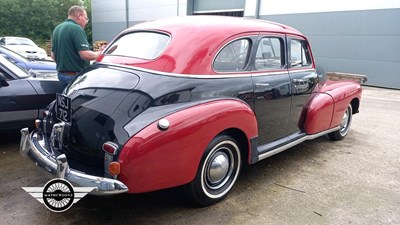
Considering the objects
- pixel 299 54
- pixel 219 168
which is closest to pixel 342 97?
pixel 299 54

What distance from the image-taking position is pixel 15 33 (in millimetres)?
31922

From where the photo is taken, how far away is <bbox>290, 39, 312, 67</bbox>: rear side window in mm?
4198

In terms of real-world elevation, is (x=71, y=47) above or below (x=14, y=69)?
above

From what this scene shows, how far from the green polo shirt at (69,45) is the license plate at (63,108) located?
1330 mm

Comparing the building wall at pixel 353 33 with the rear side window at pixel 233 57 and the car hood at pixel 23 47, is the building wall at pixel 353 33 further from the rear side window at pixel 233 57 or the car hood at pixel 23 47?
the car hood at pixel 23 47

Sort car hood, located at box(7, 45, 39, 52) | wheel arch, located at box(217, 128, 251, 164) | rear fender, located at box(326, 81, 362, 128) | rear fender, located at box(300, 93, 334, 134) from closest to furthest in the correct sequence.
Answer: wheel arch, located at box(217, 128, 251, 164) < rear fender, located at box(300, 93, 334, 134) < rear fender, located at box(326, 81, 362, 128) < car hood, located at box(7, 45, 39, 52)

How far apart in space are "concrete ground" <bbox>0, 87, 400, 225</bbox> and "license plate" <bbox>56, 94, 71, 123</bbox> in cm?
64

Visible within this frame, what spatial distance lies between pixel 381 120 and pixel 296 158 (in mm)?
3606

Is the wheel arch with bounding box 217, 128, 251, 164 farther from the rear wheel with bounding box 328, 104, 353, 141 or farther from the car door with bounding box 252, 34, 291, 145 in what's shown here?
the rear wheel with bounding box 328, 104, 353, 141

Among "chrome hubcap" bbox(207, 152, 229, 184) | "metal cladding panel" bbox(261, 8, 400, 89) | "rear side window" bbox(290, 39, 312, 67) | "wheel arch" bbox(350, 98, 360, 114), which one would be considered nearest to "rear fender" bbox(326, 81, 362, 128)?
"wheel arch" bbox(350, 98, 360, 114)

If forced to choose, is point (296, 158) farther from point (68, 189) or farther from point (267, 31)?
point (68, 189)

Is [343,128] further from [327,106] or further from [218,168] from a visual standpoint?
[218,168]

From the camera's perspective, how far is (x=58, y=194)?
2.43 m

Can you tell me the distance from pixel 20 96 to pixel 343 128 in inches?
195
